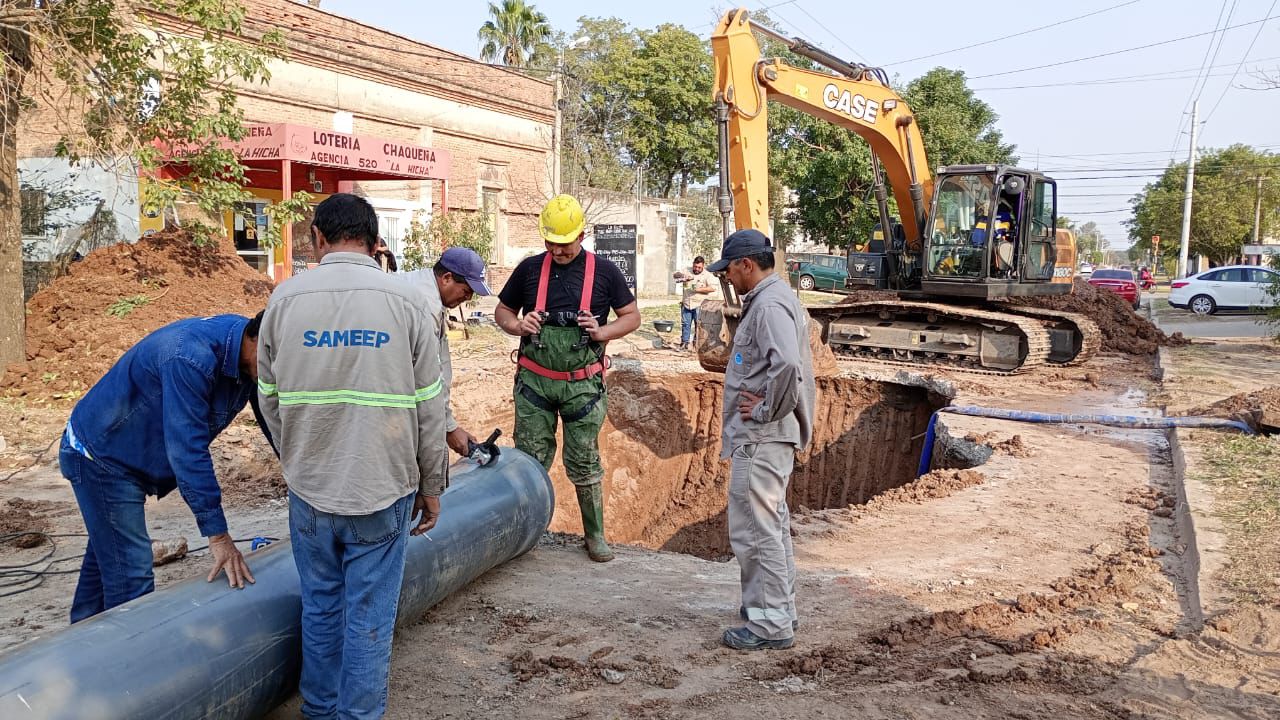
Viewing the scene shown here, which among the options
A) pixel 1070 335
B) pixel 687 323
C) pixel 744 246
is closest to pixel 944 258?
pixel 1070 335

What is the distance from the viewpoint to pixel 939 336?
46.2 ft

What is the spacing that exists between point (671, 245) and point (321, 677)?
3105cm

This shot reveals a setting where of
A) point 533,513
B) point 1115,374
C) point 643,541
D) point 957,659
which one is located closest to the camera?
point 957,659

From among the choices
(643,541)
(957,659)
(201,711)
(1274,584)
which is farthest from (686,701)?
(643,541)

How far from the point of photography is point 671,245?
33.7m

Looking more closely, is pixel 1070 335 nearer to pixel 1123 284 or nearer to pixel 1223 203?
pixel 1123 284

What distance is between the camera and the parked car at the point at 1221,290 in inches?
1043

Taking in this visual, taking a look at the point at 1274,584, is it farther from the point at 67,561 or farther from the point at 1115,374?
the point at 1115,374

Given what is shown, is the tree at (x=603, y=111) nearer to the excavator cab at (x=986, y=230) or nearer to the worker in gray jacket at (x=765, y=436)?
the excavator cab at (x=986, y=230)

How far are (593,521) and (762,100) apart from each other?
6.93 m

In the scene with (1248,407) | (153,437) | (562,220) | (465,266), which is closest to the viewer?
(153,437)

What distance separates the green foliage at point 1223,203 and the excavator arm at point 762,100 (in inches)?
1762

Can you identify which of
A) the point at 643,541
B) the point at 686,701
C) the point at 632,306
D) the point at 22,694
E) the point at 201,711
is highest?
the point at 632,306

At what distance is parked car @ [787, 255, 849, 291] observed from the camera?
34938 mm
